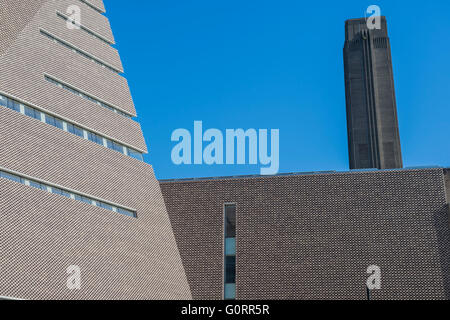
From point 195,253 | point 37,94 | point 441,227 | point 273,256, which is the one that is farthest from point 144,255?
point 441,227

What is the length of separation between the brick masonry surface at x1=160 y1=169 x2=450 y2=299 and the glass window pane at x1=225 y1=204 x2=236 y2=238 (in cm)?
41

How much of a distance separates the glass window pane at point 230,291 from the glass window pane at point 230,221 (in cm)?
329

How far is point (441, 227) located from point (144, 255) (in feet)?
60.1

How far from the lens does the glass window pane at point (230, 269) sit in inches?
1473

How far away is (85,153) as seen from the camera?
33.3 m

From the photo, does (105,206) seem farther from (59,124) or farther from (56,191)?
(59,124)

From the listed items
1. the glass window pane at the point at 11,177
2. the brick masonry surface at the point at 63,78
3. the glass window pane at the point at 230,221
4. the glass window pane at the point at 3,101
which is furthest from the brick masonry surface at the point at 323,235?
the glass window pane at the point at 3,101

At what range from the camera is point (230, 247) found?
38.2 m

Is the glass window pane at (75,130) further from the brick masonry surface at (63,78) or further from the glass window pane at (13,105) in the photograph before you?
the glass window pane at (13,105)

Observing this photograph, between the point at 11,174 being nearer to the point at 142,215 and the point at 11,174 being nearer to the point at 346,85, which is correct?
the point at 142,215

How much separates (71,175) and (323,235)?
53.6 feet
